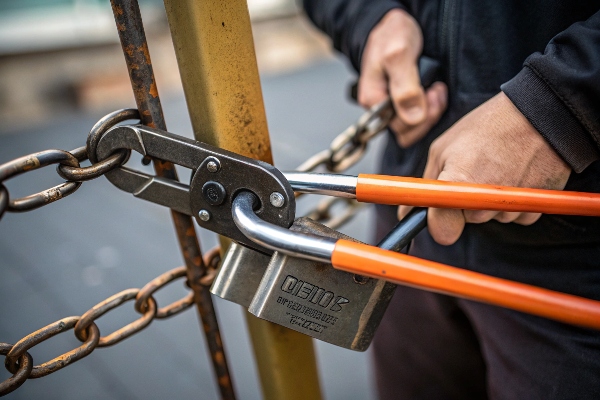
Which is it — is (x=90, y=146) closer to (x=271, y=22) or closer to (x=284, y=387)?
(x=284, y=387)

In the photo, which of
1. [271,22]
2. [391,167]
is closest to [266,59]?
[271,22]

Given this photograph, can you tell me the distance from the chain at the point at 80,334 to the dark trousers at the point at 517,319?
15.8 inches

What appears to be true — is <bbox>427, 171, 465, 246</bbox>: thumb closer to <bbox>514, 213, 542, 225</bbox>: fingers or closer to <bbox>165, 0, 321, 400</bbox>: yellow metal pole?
<bbox>514, 213, 542, 225</bbox>: fingers

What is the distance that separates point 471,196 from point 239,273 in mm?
286

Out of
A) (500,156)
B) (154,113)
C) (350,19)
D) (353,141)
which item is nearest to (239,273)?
(154,113)

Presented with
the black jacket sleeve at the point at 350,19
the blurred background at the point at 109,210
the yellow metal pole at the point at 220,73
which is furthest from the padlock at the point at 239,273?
the blurred background at the point at 109,210

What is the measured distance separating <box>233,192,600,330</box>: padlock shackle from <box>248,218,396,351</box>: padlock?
0.15ft

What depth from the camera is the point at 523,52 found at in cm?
70

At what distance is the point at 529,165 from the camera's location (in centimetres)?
60

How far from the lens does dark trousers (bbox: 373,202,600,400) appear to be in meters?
0.66

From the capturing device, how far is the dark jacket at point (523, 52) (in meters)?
0.56

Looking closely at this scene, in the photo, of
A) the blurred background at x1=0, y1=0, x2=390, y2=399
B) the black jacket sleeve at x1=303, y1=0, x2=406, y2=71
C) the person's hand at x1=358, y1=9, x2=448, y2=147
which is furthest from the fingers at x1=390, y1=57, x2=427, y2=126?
the blurred background at x1=0, y1=0, x2=390, y2=399

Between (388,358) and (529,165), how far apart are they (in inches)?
24.4

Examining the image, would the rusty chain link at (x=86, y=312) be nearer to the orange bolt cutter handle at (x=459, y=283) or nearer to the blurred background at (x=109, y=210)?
the orange bolt cutter handle at (x=459, y=283)
